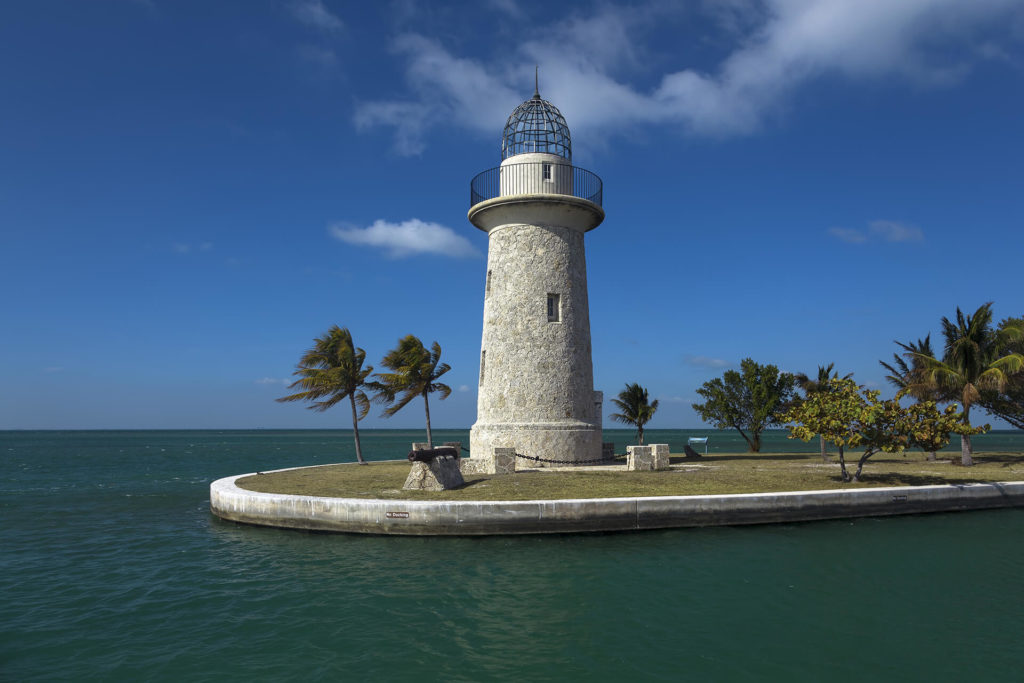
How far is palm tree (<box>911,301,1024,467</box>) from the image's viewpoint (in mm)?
25234

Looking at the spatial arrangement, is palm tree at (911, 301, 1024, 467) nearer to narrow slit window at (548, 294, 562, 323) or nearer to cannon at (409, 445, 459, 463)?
narrow slit window at (548, 294, 562, 323)

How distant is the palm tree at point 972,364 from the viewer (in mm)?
25234

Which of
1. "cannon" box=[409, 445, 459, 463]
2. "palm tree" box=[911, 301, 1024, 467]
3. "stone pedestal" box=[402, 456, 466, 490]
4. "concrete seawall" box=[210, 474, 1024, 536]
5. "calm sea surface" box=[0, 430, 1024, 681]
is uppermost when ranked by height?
"palm tree" box=[911, 301, 1024, 467]

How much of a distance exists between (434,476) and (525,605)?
775 cm

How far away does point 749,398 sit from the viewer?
38.4 meters

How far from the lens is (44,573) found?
Result: 13.5 metres

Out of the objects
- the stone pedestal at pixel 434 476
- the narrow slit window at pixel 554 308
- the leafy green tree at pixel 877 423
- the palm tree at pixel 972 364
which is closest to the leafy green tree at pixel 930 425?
the leafy green tree at pixel 877 423

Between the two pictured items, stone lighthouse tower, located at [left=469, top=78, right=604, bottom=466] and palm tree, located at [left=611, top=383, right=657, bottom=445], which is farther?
palm tree, located at [left=611, top=383, right=657, bottom=445]

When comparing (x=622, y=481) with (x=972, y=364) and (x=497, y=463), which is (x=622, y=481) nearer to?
(x=497, y=463)

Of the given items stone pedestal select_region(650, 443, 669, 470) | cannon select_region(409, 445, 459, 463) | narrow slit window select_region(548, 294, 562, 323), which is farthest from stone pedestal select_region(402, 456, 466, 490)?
narrow slit window select_region(548, 294, 562, 323)

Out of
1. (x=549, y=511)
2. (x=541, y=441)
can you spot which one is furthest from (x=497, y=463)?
(x=549, y=511)

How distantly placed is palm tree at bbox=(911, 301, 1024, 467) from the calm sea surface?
34.2 feet

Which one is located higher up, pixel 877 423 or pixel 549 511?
pixel 877 423

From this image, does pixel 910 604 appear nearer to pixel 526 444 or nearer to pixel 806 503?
pixel 806 503
